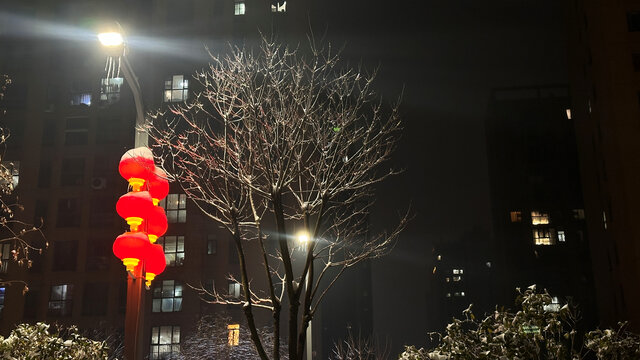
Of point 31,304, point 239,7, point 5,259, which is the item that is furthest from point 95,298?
point 239,7

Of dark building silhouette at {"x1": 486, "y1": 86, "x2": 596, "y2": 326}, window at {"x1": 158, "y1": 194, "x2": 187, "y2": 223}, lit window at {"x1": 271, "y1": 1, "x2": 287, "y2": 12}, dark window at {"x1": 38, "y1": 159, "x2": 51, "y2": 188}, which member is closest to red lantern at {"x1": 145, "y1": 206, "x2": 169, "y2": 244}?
window at {"x1": 158, "y1": 194, "x2": 187, "y2": 223}

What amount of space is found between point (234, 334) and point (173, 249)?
9.06 metres

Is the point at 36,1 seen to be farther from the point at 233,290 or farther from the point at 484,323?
the point at 484,323

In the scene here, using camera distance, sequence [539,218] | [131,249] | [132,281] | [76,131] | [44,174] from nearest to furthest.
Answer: [132,281], [131,249], [44,174], [76,131], [539,218]

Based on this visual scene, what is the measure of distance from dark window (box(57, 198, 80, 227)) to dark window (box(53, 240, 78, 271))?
5.14 feet

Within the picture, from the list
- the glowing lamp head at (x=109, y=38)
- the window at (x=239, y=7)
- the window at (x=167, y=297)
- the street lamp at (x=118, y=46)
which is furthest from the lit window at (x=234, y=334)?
the glowing lamp head at (x=109, y=38)

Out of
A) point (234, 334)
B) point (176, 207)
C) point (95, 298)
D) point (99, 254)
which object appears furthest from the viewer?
point (176, 207)

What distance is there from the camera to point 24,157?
51.5m

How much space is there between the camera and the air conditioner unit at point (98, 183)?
49375 mm

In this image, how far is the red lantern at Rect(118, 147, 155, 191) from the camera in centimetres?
1010

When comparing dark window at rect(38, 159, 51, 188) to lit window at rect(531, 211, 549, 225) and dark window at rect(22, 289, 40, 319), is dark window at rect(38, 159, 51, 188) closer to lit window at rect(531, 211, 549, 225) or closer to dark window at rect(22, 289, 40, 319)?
dark window at rect(22, 289, 40, 319)

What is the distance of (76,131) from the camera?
171 feet

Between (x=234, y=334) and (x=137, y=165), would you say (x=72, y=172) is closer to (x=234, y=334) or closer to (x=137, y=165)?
(x=234, y=334)

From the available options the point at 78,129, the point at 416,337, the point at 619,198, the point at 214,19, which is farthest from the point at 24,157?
the point at 416,337
